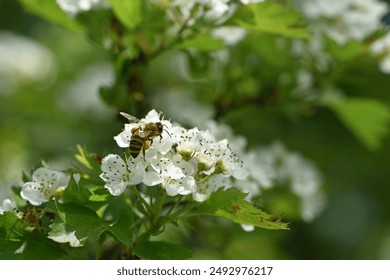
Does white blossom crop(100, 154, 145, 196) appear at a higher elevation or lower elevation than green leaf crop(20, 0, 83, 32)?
lower

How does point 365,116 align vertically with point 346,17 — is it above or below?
below

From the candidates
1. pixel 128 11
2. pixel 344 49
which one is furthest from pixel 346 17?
pixel 128 11

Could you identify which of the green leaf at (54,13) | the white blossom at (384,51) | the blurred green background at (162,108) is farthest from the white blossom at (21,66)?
the white blossom at (384,51)

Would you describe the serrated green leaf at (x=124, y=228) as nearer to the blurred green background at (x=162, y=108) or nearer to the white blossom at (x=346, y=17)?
the blurred green background at (x=162, y=108)

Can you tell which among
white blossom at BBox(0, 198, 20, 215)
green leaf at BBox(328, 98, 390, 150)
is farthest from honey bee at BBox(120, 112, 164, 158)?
green leaf at BBox(328, 98, 390, 150)

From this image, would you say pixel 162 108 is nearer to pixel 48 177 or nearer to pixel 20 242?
pixel 48 177

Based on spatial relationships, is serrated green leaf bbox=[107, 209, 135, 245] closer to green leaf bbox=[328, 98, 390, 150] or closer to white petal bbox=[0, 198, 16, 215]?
white petal bbox=[0, 198, 16, 215]

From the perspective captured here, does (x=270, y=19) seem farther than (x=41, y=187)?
Yes
